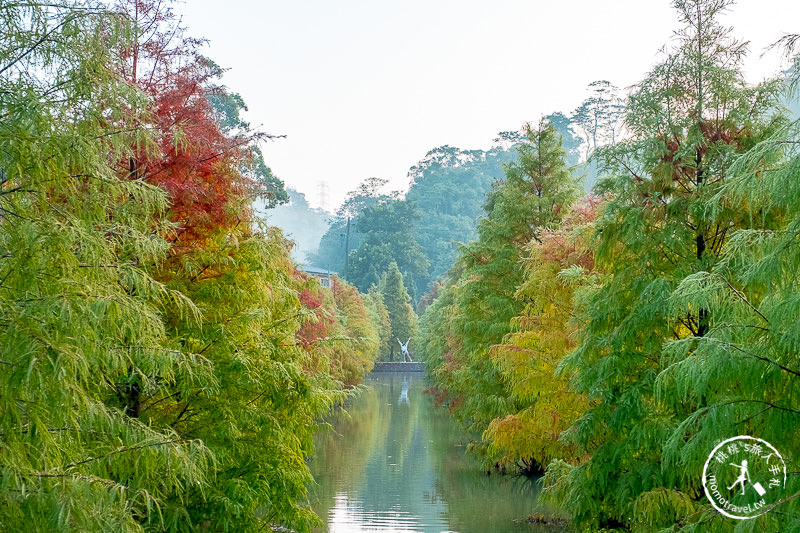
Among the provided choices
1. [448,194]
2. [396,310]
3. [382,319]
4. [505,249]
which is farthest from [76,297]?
[448,194]

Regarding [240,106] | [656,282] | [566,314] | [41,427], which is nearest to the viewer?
[41,427]

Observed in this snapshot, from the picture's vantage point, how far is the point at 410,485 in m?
19.5

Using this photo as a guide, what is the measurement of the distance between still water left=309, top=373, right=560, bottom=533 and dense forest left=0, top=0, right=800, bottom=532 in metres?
1.19

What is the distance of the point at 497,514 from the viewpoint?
15914mm

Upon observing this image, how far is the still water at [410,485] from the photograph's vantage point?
50.2 feet

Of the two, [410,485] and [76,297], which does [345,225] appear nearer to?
[410,485]

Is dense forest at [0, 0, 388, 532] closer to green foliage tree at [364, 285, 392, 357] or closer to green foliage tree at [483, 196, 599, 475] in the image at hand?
green foliage tree at [483, 196, 599, 475]

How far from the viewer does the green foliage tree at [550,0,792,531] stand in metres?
8.37

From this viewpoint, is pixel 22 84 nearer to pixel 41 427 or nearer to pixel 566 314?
pixel 41 427

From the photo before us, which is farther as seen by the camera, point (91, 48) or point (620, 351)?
point (620, 351)

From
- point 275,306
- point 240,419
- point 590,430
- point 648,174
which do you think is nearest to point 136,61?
point 275,306

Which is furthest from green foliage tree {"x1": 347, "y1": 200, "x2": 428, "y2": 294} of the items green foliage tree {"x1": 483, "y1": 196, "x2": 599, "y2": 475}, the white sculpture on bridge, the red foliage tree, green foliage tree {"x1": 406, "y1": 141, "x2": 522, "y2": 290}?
the red foliage tree

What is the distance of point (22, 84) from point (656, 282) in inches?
Answer: 237

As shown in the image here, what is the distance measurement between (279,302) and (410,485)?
10.4m
